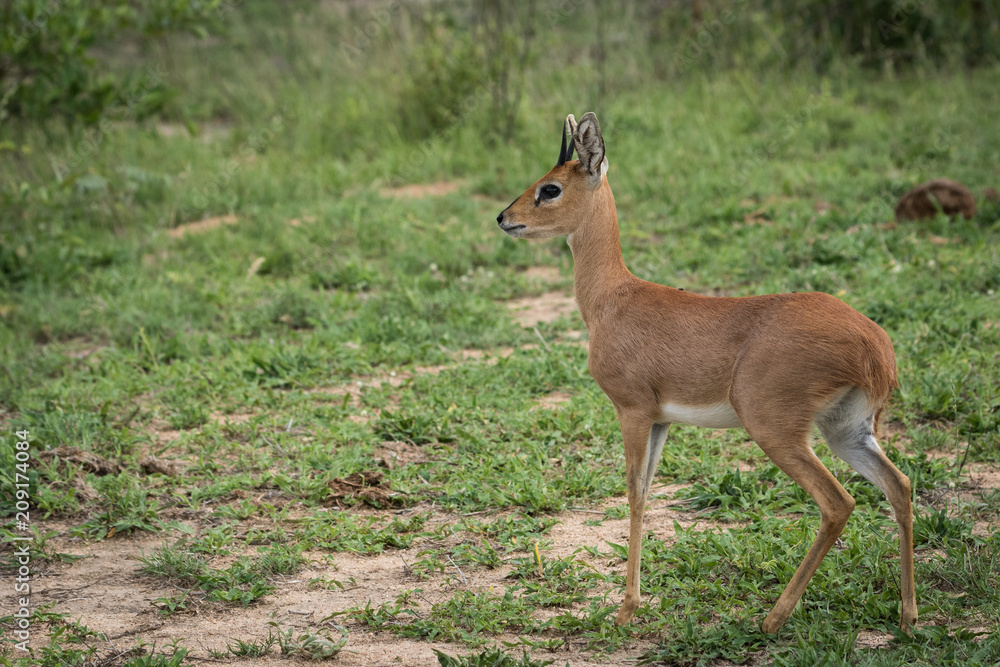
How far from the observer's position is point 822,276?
599 cm

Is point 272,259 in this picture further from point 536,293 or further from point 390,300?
point 536,293

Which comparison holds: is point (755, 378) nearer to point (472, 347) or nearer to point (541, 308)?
point (472, 347)

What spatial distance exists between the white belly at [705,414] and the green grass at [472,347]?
644 mm

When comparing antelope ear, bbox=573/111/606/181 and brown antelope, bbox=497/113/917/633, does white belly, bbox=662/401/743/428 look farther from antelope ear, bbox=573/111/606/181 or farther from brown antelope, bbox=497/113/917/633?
antelope ear, bbox=573/111/606/181

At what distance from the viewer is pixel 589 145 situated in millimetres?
3455

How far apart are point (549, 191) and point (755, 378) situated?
3.70ft

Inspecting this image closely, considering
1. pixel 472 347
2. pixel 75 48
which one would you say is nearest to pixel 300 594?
pixel 472 347

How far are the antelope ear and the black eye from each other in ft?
0.44

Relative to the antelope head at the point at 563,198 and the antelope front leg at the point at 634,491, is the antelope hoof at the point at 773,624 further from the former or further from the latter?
the antelope head at the point at 563,198

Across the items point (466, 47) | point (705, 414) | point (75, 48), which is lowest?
point (705, 414)

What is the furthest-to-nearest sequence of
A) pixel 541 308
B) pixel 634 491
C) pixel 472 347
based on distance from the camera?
pixel 541 308 → pixel 472 347 → pixel 634 491

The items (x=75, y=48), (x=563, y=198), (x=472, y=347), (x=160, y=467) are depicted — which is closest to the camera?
(x=563, y=198)

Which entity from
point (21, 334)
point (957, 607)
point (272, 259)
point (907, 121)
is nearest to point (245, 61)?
point (272, 259)

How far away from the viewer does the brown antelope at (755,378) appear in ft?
9.46
